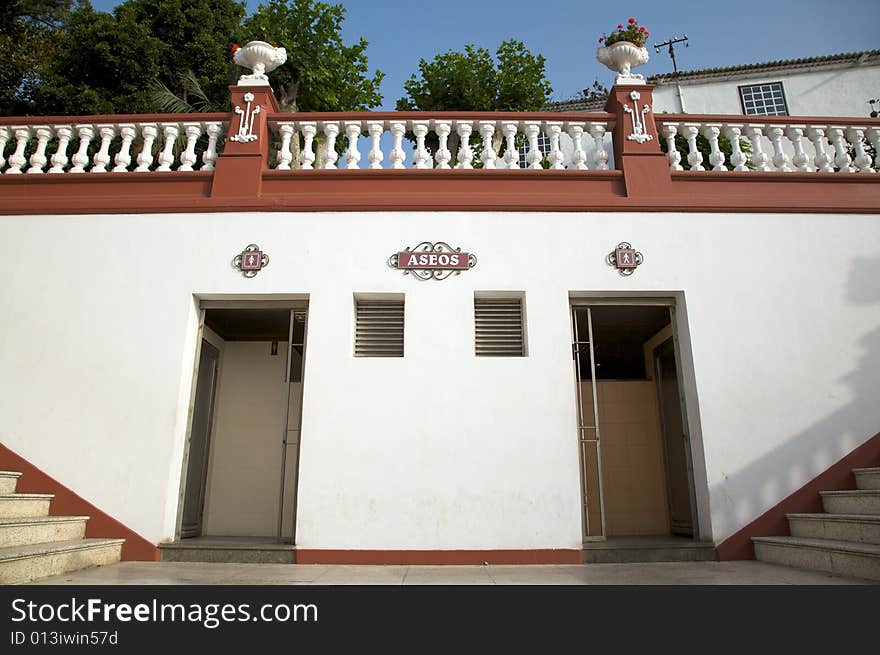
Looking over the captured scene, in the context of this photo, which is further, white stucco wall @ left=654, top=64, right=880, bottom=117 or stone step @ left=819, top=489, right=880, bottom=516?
white stucco wall @ left=654, top=64, right=880, bottom=117

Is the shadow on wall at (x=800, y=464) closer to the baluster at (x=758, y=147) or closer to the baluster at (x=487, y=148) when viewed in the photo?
the baluster at (x=758, y=147)

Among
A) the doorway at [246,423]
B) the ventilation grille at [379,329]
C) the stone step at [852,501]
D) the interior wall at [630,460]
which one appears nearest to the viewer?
the stone step at [852,501]

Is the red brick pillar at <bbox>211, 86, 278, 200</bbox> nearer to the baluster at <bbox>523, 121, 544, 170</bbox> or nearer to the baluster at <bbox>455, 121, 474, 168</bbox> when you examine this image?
the baluster at <bbox>455, 121, 474, 168</bbox>

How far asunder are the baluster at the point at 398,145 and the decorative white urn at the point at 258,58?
128 centimetres

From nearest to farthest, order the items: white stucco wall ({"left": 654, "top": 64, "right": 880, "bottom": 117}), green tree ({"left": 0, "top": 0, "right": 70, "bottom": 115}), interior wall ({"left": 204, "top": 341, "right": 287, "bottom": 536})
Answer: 1. interior wall ({"left": 204, "top": 341, "right": 287, "bottom": 536})
2. green tree ({"left": 0, "top": 0, "right": 70, "bottom": 115})
3. white stucco wall ({"left": 654, "top": 64, "right": 880, "bottom": 117})

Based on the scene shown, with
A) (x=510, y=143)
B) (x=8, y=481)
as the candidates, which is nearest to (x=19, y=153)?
(x=8, y=481)

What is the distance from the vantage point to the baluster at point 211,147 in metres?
5.43

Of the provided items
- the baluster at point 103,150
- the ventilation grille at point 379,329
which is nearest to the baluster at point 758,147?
the ventilation grille at point 379,329

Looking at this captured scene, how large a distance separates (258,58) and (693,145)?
416cm

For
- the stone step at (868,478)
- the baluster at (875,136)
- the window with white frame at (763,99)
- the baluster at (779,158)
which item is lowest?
the stone step at (868,478)

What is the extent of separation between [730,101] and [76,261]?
17.8 meters

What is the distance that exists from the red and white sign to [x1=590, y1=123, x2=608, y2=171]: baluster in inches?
61.5

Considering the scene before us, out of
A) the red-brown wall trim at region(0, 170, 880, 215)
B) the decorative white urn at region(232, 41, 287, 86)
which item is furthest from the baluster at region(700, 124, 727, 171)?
the decorative white urn at region(232, 41, 287, 86)

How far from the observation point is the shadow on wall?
14.6ft
